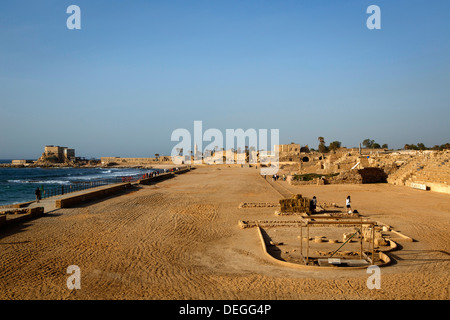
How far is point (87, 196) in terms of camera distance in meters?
19.8

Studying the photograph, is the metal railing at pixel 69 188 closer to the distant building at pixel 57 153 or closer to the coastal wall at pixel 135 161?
the coastal wall at pixel 135 161

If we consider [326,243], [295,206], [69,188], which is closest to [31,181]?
[69,188]

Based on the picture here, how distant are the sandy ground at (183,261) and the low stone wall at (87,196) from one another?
4.56 feet

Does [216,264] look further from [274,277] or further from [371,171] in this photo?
[371,171]

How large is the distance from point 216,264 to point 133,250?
2.82 metres

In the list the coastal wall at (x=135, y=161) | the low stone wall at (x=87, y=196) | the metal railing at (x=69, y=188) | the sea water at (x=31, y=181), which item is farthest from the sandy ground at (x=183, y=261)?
the coastal wall at (x=135, y=161)

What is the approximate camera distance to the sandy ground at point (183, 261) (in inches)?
254

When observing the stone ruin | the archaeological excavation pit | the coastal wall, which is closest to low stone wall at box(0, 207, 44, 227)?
the archaeological excavation pit

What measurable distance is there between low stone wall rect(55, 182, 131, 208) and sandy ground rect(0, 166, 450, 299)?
139 centimetres

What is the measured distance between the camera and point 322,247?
9.80 meters
